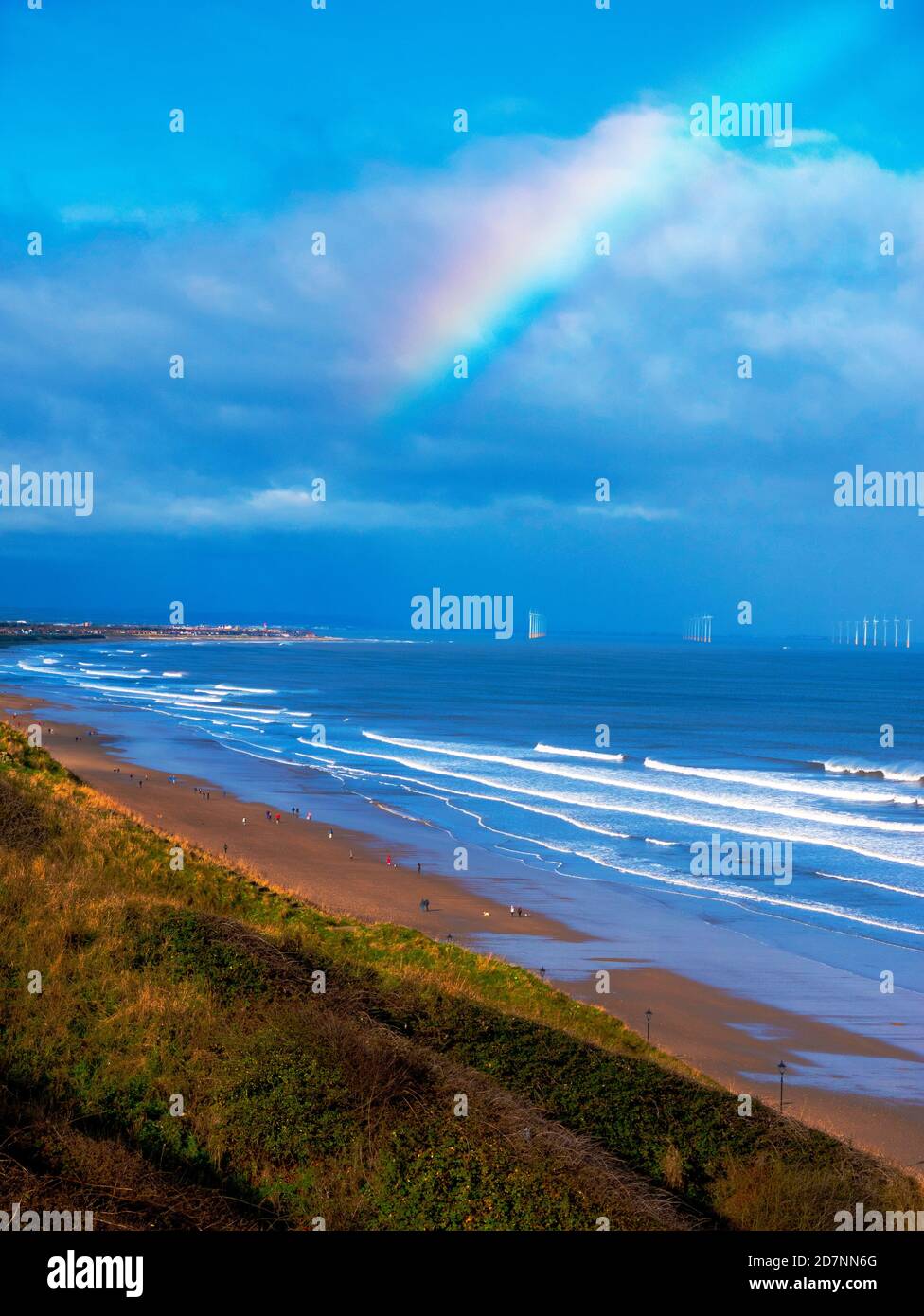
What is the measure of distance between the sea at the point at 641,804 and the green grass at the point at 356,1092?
6.86 m

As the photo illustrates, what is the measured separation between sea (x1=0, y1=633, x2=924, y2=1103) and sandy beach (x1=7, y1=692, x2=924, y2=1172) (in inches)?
27.2

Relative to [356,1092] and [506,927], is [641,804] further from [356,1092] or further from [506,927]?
[356,1092]

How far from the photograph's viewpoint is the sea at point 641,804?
24766mm

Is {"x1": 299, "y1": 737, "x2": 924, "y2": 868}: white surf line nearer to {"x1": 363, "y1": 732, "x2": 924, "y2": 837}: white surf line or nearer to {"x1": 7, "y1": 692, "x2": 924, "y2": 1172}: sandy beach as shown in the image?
{"x1": 363, "y1": 732, "x2": 924, "y2": 837}: white surf line

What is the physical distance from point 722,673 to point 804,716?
3116 inches

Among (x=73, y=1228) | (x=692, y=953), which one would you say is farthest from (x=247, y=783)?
(x=73, y=1228)

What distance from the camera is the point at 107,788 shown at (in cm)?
4428

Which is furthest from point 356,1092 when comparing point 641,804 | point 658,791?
Result: point 658,791

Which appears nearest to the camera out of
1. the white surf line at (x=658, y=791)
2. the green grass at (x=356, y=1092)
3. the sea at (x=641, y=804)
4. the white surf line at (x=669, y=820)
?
the green grass at (x=356, y=1092)

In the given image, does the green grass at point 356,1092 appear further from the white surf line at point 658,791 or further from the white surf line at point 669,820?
the white surf line at point 658,791

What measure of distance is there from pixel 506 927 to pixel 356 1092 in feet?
53.0

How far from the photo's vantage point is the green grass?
31.3ft

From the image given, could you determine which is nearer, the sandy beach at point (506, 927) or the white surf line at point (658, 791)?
the sandy beach at point (506, 927)

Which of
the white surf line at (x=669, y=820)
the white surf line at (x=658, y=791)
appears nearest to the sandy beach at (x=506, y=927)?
the white surf line at (x=669, y=820)
